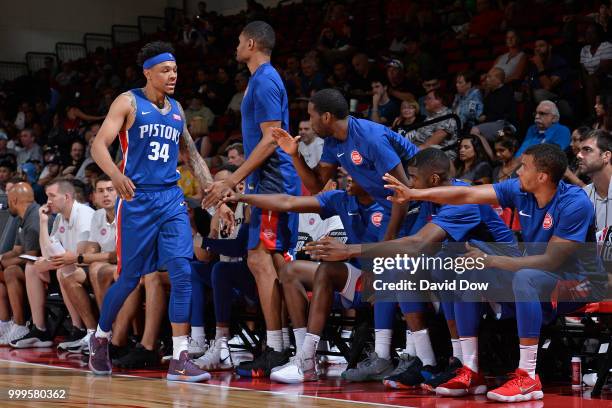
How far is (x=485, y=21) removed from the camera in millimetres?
11211

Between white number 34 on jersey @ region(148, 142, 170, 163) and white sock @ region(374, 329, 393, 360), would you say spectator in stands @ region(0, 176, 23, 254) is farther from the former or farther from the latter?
white sock @ region(374, 329, 393, 360)

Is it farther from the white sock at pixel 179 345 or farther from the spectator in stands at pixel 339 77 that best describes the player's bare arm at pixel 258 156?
the spectator in stands at pixel 339 77

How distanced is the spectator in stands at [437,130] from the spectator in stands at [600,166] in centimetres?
227

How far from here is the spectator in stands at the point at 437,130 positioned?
801cm

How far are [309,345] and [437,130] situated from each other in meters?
3.50

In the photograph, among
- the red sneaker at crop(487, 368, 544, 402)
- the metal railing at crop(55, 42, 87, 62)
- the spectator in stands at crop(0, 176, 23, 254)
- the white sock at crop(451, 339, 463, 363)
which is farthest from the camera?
the metal railing at crop(55, 42, 87, 62)

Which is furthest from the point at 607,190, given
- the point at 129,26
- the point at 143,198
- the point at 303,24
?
the point at 129,26

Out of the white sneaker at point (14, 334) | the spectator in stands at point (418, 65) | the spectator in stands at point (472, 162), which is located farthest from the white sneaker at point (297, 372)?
the spectator in stands at point (418, 65)

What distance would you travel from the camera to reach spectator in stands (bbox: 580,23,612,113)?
8.32 meters

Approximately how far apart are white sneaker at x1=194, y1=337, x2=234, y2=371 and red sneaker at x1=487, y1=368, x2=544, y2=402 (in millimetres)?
2000

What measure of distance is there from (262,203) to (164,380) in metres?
1.16

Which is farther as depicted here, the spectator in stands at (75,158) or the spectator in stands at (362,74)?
the spectator in stands at (75,158)

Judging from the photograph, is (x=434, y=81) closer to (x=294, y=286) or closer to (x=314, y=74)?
(x=314, y=74)

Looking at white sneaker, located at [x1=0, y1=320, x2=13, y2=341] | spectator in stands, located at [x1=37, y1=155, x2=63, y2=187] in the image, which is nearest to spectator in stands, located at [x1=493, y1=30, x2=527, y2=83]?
white sneaker, located at [x1=0, y1=320, x2=13, y2=341]
